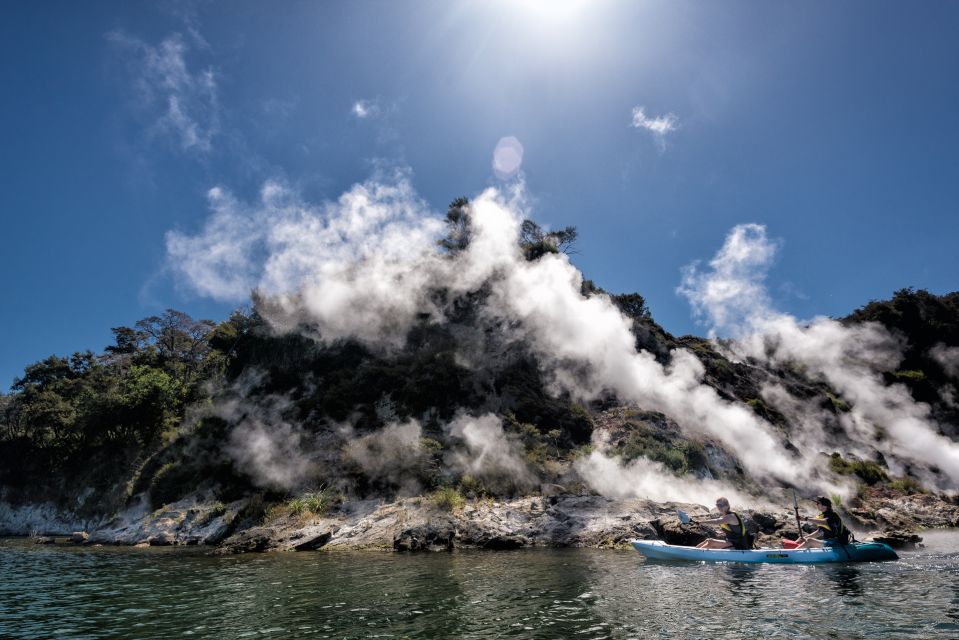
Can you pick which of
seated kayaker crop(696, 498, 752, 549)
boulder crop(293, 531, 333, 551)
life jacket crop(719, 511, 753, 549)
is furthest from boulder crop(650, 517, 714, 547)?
boulder crop(293, 531, 333, 551)

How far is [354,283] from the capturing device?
53.4m

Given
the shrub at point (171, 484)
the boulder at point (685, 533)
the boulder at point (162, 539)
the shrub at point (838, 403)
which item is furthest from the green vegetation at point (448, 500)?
the shrub at point (838, 403)

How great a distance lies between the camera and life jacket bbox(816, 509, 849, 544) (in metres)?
17.7

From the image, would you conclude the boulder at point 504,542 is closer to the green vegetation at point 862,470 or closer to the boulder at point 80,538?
the boulder at point 80,538

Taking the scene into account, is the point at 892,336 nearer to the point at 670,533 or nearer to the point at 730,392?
the point at 730,392

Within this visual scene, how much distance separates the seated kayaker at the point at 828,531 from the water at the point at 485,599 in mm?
1365

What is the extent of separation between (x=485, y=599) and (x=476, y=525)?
1387 centimetres

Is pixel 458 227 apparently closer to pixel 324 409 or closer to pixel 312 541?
pixel 324 409

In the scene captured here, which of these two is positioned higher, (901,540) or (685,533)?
(685,533)

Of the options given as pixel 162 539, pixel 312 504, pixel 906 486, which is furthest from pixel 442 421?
pixel 906 486

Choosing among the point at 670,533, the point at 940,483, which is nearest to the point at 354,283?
the point at 670,533

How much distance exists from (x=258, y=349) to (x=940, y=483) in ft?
202

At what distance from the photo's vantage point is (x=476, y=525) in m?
26.2

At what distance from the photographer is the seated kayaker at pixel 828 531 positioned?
58.1 ft
